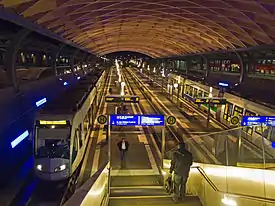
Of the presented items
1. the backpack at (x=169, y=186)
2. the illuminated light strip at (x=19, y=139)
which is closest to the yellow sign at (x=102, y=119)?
the illuminated light strip at (x=19, y=139)

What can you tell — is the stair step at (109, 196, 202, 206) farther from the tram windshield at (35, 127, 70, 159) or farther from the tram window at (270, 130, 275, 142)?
the tram window at (270, 130, 275, 142)

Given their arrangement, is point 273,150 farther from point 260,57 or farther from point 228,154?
point 260,57

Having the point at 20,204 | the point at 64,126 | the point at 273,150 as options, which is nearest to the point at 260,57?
the point at 273,150

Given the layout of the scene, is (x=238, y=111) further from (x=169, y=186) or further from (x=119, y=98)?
(x=169, y=186)

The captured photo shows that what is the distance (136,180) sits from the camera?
41.9 ft

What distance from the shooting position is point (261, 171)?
30.6 ft

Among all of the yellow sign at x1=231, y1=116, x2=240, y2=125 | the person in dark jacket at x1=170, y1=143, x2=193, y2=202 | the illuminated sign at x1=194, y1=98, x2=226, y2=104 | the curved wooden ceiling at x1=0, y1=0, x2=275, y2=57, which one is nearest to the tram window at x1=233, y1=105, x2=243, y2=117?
the illuminated sign at x1=194, y1=98, x2=226, y2=104

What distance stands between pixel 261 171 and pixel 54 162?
23.8 feet

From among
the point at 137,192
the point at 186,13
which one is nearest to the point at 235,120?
the point at 137,192

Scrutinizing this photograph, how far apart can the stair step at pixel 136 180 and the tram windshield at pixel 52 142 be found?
211cm

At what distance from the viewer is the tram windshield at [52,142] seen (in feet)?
40.2

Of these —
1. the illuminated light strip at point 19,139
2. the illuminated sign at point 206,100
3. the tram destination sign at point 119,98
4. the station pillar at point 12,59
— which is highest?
the station pillar at point 12,59

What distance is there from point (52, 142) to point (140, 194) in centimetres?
433

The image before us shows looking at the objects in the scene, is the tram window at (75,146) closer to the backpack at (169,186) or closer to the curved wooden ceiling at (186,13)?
the backpack at (169,186)
